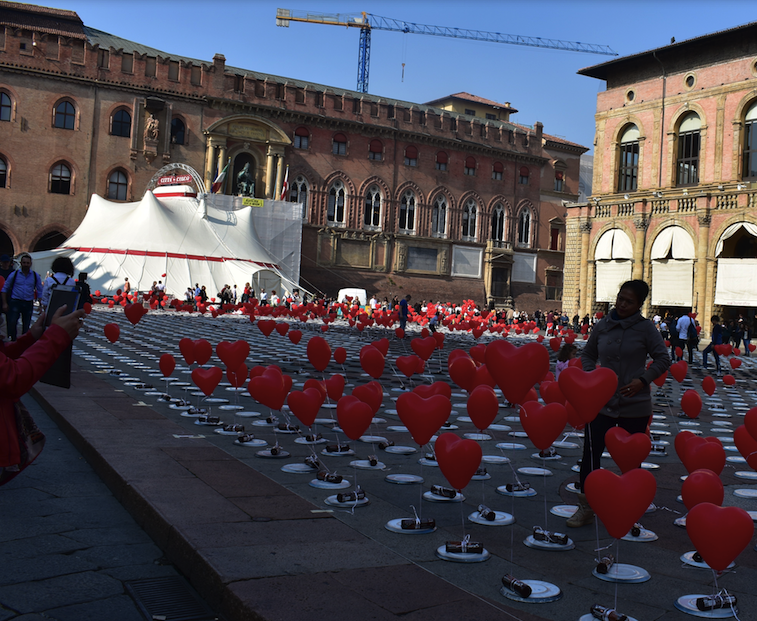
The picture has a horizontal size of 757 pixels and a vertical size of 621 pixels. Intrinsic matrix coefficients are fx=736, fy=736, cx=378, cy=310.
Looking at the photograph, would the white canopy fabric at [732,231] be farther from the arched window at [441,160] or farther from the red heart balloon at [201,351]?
the red heart balloon at [201,351]

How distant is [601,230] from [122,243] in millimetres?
22967

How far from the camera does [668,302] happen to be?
110 ft

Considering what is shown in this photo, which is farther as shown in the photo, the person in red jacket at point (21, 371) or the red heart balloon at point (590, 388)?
the red heart balloon at point (590, 388)

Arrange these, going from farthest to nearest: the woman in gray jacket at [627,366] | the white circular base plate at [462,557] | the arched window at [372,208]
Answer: the arched window at [372,208] < the woman in gray jacket at [627,366] < the white circular base plate at [462,557]

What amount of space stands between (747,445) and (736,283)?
2860 centimetres

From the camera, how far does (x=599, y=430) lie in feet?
16.6

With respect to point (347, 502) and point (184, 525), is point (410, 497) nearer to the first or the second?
point (347, 502)

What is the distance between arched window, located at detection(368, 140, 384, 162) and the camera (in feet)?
157

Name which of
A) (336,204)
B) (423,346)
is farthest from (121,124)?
(423,346)

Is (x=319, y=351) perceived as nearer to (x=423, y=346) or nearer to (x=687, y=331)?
(x=423, y=346)

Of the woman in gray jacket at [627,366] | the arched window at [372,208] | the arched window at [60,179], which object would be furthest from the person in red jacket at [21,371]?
the arched window at [372,208]

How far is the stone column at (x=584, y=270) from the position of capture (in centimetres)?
3691

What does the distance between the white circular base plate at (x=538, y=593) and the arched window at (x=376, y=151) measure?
45.6 metres

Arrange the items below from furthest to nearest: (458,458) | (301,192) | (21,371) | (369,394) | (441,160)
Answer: (441,160), (301,192), (369,394), (458,458), (21,371)
